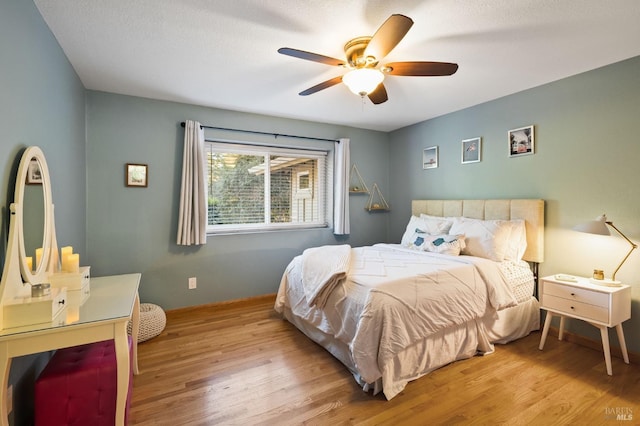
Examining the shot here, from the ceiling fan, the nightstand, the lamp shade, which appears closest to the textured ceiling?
the ceiling fan

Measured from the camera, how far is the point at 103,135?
2971 millimetres

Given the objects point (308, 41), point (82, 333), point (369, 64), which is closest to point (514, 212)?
point (369, 64)

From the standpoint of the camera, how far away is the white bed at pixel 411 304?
1922 mm

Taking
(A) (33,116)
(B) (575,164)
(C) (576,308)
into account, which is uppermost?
(A) (33,116)

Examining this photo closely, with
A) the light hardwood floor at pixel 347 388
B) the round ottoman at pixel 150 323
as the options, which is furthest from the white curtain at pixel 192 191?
the light hardwood floor at pixel 347 388

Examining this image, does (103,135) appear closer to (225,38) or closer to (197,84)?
(197,84)

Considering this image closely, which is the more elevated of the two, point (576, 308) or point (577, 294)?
point (577, 294)

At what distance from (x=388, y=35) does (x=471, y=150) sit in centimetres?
243

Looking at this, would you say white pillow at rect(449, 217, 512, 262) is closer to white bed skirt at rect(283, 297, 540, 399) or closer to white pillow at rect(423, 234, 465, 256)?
white pillow at rect(423, 234, 465, 256)

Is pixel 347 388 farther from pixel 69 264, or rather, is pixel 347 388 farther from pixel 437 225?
pixel 437 225

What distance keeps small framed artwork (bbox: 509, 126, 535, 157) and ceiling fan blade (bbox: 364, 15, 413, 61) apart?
2098 millimetres

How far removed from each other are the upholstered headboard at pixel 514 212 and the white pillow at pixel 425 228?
265 millimetres

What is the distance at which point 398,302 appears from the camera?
1.98 metres

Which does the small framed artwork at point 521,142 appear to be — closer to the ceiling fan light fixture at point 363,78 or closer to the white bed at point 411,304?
the white bed at point 411,304
